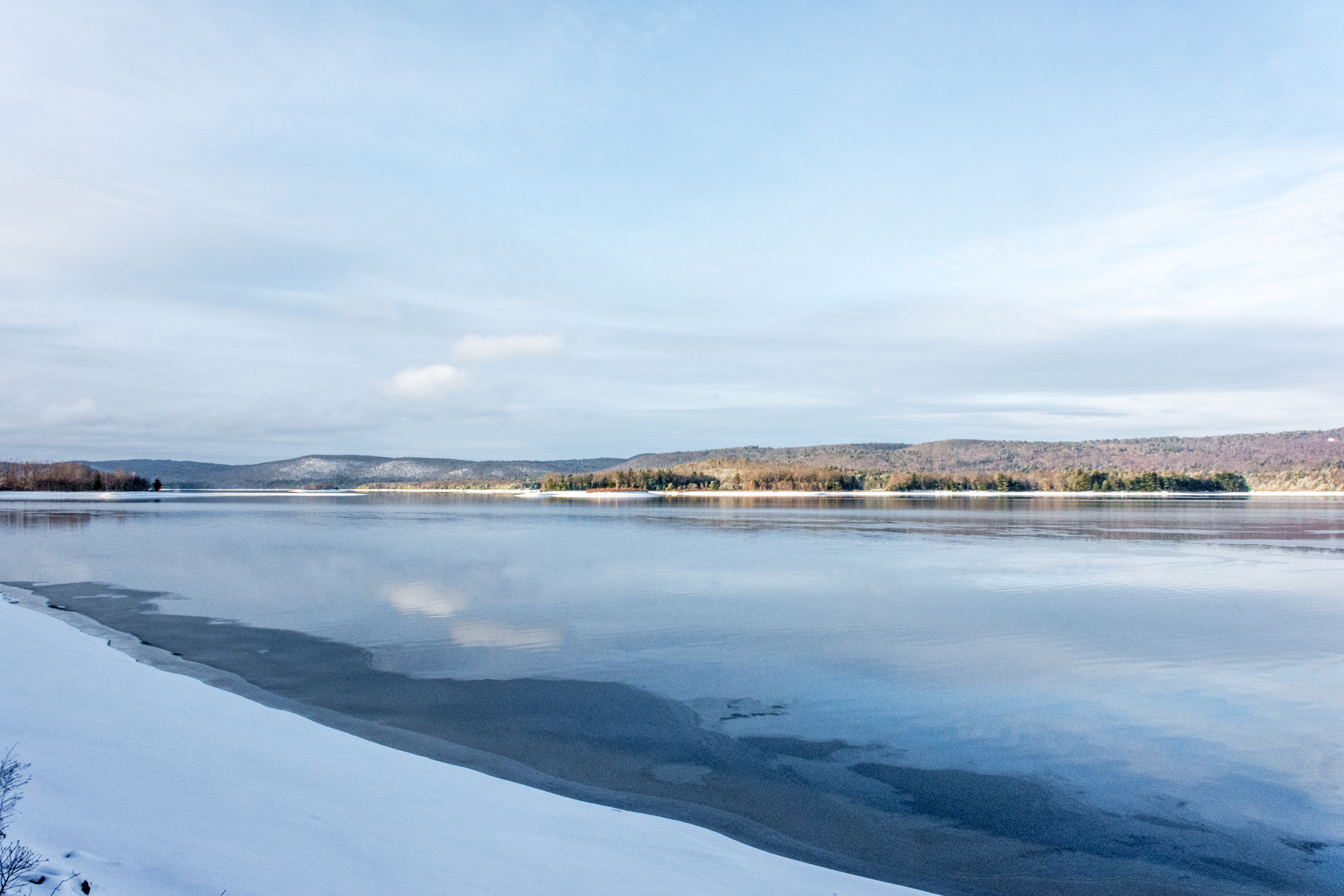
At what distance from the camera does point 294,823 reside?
4230 mm

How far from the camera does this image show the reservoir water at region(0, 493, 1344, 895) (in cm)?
576

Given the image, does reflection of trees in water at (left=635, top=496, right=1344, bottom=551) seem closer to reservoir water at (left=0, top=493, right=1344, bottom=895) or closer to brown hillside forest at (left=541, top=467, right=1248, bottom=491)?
reservoir water at (left=0, top=493, right=1344, bottom=895)

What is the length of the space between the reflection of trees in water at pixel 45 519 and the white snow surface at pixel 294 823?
39006 millimetres

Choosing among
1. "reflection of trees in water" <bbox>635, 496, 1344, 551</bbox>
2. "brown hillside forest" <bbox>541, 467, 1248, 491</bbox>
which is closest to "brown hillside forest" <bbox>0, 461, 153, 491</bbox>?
"brown hillside forest" <bbox>541, 467, 1248, 491</bbox>

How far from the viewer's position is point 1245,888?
5.05 metres

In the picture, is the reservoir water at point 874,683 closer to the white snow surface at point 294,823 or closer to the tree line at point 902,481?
the white snow surface at point 294,823

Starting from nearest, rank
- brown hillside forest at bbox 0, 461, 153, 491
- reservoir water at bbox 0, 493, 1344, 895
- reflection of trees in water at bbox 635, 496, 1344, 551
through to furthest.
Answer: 1. reservoir water at bbox 0, 493, 1344, 895
2. reflection of trees in water at bbox 635, 496, 1344, 551
3. brown hillside forest at bbox 0, 461, 153, 491

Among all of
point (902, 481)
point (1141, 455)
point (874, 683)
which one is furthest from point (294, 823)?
point (1141, 455)

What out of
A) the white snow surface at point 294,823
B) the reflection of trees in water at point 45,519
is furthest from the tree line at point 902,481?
the white snow surface at point 294,823

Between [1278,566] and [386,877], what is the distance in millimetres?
25981

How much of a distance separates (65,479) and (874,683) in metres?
146

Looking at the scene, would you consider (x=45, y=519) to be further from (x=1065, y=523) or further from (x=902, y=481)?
(x=902, y=481)

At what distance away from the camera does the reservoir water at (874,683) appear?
576 centimetres

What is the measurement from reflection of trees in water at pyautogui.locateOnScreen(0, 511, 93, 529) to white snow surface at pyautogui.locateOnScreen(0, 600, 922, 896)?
39006 millimetres
